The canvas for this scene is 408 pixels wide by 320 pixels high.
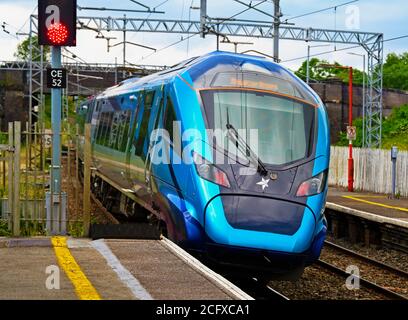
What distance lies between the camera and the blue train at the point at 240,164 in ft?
35.4

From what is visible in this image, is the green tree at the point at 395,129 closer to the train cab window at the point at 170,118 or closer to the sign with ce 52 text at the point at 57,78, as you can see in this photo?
the train cab window at the point at 170,118

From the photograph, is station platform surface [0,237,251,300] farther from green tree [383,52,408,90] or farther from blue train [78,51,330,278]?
green tree [383,52,408,90]

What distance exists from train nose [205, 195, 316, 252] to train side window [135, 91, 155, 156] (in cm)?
346

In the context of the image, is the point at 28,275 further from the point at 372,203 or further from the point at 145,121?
the point at 372,203

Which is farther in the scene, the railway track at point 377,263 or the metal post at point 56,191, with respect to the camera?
the railway track at point 377,263

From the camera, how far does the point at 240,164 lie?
11266 mm

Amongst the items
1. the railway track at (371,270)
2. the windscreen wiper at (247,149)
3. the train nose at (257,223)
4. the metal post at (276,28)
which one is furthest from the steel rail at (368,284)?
the metal post at (276,28)

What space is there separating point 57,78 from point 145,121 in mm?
2197

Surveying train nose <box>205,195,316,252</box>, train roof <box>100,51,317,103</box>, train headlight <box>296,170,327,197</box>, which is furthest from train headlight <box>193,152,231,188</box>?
train roof <box>100,51,317,103</box>

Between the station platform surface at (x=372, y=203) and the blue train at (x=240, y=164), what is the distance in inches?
345

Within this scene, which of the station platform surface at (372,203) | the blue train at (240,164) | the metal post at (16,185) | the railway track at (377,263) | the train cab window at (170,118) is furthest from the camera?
the station platform surface at (372,203)

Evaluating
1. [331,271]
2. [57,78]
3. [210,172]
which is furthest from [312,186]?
[331,271]
